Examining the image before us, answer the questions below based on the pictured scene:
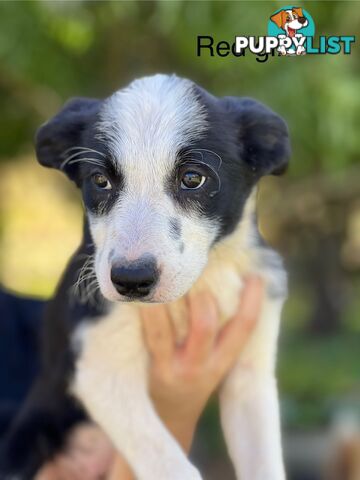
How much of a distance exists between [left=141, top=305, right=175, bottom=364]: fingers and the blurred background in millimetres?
1847

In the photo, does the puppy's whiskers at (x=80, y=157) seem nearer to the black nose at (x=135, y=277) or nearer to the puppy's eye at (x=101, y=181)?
the puppy's eye at (x=101, y=181)

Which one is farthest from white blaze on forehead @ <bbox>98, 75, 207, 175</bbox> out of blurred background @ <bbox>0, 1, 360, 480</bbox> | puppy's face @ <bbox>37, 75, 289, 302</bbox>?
blurred background @ <bbox>0, 1, 360, 480</bbox>

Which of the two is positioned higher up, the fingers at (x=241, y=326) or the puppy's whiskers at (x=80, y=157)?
the puppy's whiskers at (x=80, y=157)

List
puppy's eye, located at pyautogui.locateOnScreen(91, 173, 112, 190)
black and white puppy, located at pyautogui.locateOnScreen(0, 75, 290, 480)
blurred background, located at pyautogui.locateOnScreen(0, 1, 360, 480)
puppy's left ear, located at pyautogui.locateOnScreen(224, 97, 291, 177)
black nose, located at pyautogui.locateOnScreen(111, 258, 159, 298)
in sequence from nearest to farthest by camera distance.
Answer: black nose, located at pyautogui.locateOnScreen(111, 258, 159, 298) → black and white puppy, located at pyautogui.locateOnScreen(0, 75, 290, 480) → puppy's eye, located at pyautogui.locateOnScreen(91, 173, 112, 190) → puppy's left ear, located at pyautogui.locateOnScreen(224, 97, 291, 177) → blurred background, located at pyautogui.locateOnScreen(0, 1, 360, 480)

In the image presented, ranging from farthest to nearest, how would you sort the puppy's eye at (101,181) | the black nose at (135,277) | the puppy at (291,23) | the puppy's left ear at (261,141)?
1. the puppy at (291,23)
2. the puppy's left ear at (261,141)
3. the puppy's eye at (101,181)
4. the black nose at (135,277)

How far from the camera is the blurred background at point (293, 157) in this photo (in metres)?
4.86

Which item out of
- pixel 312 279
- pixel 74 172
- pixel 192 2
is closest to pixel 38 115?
pixel 192 2

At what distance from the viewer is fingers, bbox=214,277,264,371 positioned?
7.58 ft

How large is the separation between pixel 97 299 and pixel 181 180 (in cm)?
50

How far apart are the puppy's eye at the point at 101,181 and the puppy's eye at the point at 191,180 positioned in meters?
0.19

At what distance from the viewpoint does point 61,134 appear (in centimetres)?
A: 218

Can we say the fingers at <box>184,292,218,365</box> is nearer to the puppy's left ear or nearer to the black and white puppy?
the black and white puppy

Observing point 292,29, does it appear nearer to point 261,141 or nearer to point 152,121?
point 261,141

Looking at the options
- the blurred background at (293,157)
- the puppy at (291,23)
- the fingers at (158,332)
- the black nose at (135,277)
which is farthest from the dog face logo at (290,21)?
the black nose at (135,277)
